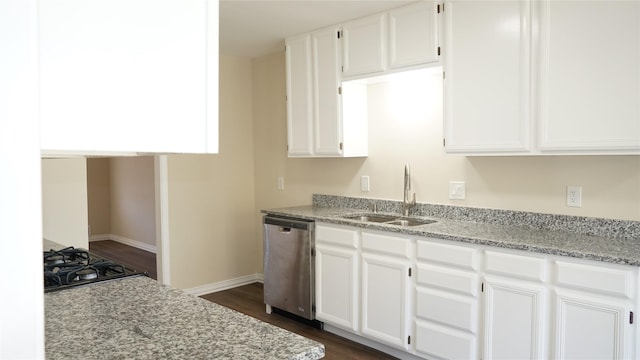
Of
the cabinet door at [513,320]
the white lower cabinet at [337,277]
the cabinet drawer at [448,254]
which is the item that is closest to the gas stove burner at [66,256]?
the white lower cabinet at [337,277]

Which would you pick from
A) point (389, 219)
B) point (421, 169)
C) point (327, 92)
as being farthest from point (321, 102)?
point (389, 219)

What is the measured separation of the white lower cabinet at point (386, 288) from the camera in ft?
9.85

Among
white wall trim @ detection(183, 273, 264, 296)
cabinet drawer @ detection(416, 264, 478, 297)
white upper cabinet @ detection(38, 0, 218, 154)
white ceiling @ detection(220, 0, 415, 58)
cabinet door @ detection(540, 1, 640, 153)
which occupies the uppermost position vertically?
white ceiling @ detection(220, 0, 415, 58)

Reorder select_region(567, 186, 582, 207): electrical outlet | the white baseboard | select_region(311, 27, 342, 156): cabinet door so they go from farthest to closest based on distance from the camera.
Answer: the white baseboard, select_region(311, 27, 342, 156): cabinet door, select_region(567, 186, 582, 207): electrical outlet

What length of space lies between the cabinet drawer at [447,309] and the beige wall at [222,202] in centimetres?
251

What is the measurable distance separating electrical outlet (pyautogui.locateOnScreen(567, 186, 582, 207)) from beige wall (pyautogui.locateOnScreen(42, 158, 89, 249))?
9.71 ft

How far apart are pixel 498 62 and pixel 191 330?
228 centimetres

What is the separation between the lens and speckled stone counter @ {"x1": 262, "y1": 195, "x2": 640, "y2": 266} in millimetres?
2301

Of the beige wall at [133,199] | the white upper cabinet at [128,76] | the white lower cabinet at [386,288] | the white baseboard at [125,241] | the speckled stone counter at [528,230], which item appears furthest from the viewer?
the white baseboard at [125,241]

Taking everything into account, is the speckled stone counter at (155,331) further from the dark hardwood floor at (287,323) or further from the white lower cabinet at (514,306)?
the dark hardwood floor at (287,323)

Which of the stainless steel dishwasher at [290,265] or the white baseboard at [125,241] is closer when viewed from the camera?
the stainless steel dishwasher at [290,265]

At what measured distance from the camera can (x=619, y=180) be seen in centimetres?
261

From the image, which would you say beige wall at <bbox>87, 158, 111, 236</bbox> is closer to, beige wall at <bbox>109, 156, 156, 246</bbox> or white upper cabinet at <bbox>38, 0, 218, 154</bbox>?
beige wall at <bbox>109, 156, 156, 246</bbox>

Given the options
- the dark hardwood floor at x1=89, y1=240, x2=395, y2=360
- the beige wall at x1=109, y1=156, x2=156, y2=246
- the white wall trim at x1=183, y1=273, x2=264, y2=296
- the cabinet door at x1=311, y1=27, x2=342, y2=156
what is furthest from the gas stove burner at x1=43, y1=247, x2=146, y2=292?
the beige wall at x1=109, y1=156, x2=156, y2=246
